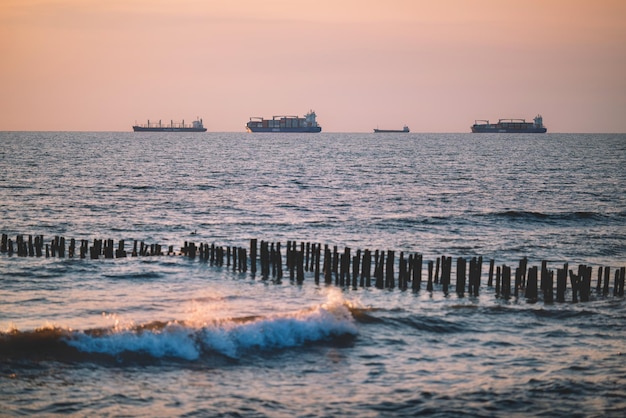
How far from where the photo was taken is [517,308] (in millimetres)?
21031

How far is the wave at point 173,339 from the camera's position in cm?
1656

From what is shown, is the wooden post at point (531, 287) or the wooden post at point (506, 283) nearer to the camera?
the wooden post at point (531, 287)

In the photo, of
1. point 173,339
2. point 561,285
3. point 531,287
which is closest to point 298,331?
point 173,339

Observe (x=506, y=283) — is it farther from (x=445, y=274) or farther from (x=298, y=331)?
(x=298, y=331)

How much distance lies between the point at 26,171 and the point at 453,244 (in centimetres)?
5347

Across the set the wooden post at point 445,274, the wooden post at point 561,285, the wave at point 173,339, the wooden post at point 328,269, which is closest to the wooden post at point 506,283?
the wooden post at point 561,285

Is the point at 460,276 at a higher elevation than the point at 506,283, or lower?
higher

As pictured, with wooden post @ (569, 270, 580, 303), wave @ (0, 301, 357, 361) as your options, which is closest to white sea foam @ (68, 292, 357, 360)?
wave @ (0, 301, 357, 361)

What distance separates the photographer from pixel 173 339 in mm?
17078

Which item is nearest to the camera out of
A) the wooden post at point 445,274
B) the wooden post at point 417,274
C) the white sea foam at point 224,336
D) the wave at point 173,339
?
the wave at point 173,339

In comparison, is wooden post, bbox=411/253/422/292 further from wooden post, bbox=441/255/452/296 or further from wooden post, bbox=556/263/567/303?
wooden post, bbox=556/263/567/303

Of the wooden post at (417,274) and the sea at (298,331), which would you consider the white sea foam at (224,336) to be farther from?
the wooden post at (417,274)

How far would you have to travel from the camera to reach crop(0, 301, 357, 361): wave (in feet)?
54.3

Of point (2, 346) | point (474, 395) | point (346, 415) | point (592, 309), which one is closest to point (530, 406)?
point (474, 395)
